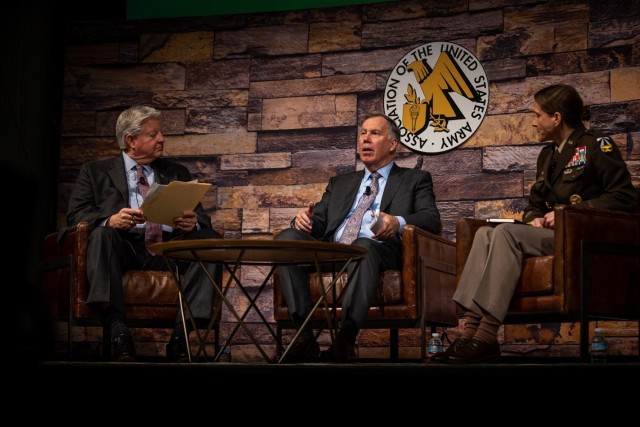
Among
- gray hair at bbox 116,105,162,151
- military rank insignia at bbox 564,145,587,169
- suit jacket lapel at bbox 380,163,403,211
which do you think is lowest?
suit jacket lapel at bbox 380,163,403,211

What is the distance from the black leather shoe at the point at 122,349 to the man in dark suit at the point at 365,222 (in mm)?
684

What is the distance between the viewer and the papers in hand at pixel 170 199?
3.84 m

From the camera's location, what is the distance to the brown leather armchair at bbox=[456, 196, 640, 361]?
12.0ft

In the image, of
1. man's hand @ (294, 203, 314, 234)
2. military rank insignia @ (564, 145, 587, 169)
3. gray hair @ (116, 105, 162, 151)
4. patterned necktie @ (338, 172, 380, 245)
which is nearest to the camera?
military rank insignia @ (564, 145, 587, 169)

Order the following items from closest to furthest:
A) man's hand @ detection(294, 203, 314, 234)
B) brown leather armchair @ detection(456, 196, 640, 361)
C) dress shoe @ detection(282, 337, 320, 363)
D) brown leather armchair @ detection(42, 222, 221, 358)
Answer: brown leather armchair @ detection(456, 196, 640, 361) → dress shoe @ detection(282, 337, 320, 363) → brown leather armchair @ detection(42, 222, 221, 358) → man's hand @ detection(294, 203, 314, 234)

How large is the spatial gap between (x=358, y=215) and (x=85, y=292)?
1.39 meters

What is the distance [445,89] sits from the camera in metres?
5.39

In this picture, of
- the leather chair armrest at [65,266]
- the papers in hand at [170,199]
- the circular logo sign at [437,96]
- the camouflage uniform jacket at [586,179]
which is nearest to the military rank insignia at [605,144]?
the camouflage uniform jacket at [586,179]

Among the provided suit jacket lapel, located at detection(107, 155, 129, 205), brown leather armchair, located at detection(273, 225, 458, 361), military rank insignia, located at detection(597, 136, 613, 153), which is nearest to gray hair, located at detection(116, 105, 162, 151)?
suit jacket lapel, located at detection(107, 155, 129, 205)

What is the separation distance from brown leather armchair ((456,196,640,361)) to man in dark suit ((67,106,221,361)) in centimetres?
144

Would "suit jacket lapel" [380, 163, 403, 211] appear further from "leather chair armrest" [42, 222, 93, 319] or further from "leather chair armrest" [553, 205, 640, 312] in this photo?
"leather chair armrest" [42, 222, 93, 319]

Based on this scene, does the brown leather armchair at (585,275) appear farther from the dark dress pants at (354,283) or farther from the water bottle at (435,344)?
the water bottle at (435,344)

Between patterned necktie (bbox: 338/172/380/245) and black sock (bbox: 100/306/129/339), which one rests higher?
patterned necktie (bbox: 338/172/380/245)

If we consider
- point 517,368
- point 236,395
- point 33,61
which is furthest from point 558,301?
point 33,61
